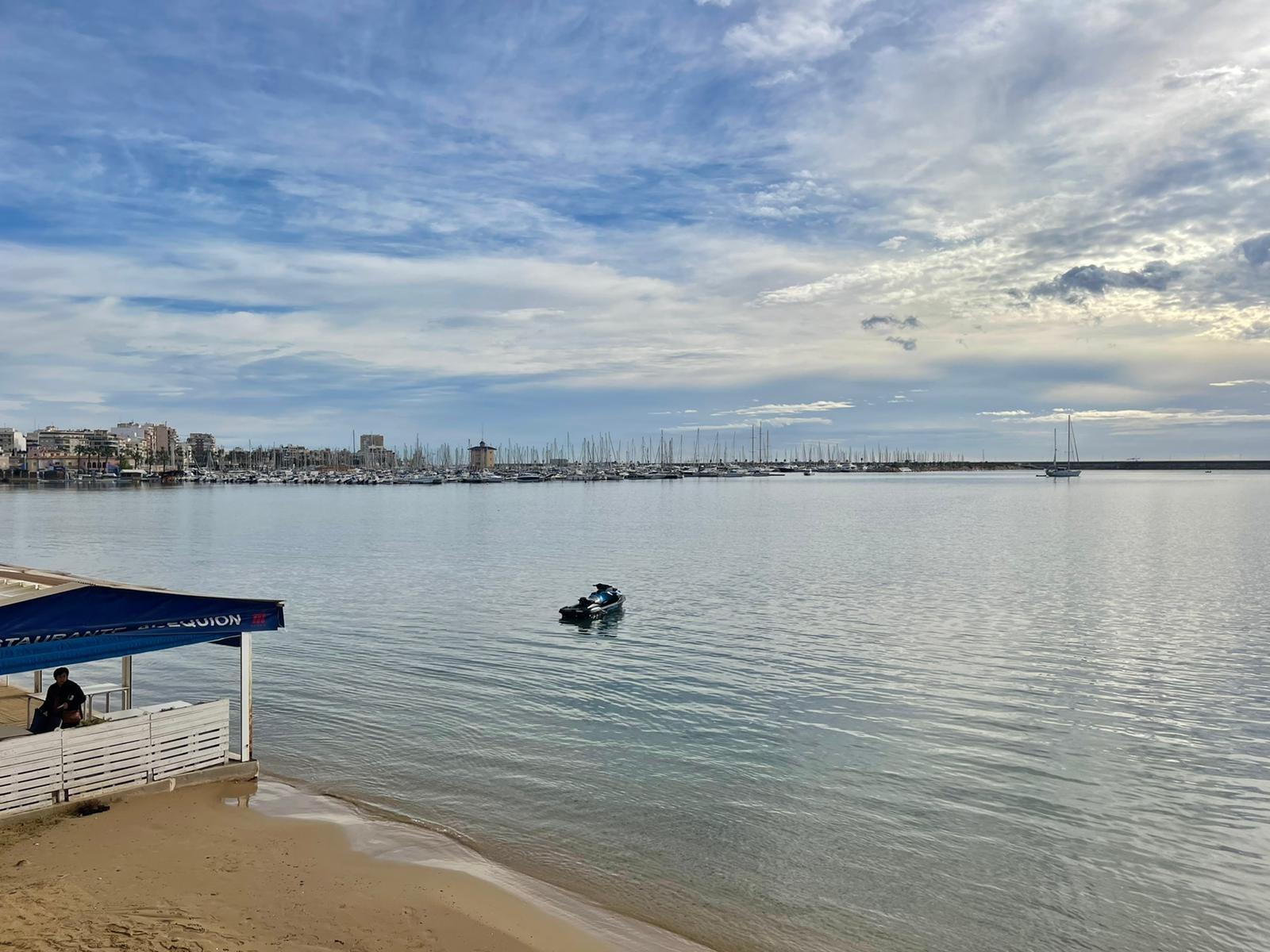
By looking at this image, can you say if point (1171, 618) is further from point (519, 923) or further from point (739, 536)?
point (739, 536)

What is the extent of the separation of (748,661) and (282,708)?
13105 mm

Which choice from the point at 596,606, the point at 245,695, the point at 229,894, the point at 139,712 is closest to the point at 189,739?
the point at 139,712

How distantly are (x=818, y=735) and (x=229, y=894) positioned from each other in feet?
40.7

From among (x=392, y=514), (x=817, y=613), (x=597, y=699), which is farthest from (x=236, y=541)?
(x=597, y=699)

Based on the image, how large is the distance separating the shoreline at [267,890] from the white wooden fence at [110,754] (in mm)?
397

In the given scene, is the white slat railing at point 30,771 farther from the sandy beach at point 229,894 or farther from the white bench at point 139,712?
the white bench at point 139,712

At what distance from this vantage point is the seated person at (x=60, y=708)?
13.3 m

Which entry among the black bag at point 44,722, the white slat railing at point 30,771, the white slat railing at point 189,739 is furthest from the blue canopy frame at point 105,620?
the black bag at point 44,722

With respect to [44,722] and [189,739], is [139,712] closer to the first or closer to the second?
[189,739]

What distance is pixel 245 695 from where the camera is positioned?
14.5m

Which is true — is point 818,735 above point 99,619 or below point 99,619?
below

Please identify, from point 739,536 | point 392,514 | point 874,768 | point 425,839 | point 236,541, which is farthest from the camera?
point 392,514

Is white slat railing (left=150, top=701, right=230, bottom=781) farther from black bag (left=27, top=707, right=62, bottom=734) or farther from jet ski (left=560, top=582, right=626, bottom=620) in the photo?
jet ski (left=560, top=582, right=626, bottom=620)

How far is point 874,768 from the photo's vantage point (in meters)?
16.8
